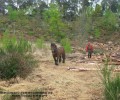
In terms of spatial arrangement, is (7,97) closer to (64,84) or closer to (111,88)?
(64,84)

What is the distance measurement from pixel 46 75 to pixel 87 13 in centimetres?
3757

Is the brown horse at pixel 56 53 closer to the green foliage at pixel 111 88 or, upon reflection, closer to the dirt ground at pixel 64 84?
the dirt ground at pixel 64 84

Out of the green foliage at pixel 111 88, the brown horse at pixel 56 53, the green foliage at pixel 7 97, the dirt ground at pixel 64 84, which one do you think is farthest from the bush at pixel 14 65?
the green foliage at pixel 111 88

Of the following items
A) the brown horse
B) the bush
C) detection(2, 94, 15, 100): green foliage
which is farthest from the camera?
the brown horse

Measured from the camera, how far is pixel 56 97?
25.2ft

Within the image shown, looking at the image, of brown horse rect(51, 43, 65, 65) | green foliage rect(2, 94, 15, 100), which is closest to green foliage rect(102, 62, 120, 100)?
green foliage rect(2, 94, 15, 100)

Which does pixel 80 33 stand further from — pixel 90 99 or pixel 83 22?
pixel 90 99

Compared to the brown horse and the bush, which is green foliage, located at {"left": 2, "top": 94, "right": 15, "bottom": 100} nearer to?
the bush

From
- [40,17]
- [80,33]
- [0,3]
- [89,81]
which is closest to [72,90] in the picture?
[89,81]

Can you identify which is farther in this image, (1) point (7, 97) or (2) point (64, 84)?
(2) point (64, 84)

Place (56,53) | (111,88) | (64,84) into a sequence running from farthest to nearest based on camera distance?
(56,53), (64,84), (111,88)

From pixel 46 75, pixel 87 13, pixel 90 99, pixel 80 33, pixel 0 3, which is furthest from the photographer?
pixel 0 3

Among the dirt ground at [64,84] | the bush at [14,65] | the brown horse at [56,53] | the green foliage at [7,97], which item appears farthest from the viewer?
the brown horse at [56,53]

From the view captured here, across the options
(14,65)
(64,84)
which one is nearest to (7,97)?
(64,84)
